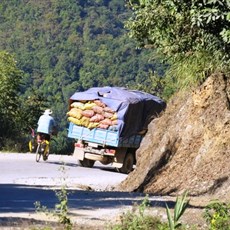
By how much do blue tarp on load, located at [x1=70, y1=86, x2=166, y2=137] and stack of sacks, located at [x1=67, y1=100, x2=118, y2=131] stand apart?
167 millimetres

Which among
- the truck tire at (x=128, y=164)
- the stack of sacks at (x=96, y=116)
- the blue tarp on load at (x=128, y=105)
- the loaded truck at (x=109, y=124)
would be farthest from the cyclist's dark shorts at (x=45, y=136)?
the truck tire at (x=128, y=164)

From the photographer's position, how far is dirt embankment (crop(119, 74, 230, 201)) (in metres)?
16.0

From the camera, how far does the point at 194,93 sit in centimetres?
1834

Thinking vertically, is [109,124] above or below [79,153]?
above

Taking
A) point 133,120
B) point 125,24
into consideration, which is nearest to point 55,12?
point 133,120

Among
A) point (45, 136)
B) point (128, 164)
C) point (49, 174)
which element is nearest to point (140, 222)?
point (49, 174)

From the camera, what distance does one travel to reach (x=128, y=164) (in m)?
27.7

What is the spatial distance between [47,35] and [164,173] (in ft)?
377

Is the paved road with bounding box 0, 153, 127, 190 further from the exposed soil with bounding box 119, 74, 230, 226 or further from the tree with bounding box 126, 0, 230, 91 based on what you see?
the tree with bounding box 126, 0, 230, 91

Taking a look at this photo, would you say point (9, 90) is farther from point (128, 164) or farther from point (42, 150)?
point (128, 164)

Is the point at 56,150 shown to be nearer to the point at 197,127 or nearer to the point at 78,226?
the point at 197,127

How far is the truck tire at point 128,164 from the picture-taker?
2727 centimetres

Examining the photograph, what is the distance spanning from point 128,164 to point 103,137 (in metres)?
1.36

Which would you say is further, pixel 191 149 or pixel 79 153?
pixel 79 153
